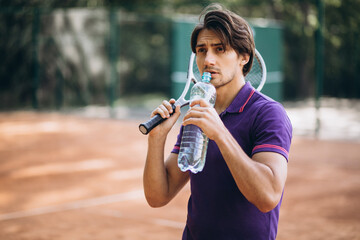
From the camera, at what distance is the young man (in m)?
1.80

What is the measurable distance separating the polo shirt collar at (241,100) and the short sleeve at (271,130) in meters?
0.10

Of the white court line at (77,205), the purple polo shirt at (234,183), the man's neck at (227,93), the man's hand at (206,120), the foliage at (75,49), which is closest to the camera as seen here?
the man's hand at (206,120)

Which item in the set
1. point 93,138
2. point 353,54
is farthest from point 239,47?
point 353,54

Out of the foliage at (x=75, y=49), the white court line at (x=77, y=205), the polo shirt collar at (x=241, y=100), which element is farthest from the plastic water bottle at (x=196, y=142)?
the foliage at (x=75, y=49)

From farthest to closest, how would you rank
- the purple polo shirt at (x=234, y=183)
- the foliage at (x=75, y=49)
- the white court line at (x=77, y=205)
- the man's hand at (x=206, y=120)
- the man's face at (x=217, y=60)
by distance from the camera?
the foliage at (x=75, y=49) → the white court line at (x=77, y=205) → the man's face at (x=217, y=60) → the purple polo shirt at (x=234, y=183) → the man's hand at (x=206, y=120)

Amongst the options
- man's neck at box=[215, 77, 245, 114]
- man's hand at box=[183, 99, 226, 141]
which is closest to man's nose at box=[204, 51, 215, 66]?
man's neck at box=[215, 77, 245, 114]

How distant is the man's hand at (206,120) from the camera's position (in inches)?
70.2

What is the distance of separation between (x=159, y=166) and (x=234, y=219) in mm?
422

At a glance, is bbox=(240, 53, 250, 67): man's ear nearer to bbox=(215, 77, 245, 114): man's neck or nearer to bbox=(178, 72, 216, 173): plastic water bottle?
bbox=(215, 77, 245, 114): man's neck

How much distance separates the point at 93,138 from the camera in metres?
11.0

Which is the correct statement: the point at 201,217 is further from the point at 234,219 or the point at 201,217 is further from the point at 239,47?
the point at 239,47

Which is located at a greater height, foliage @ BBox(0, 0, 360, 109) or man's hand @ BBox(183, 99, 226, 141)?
man's hand @ BBox(183, 99, 226, 141)

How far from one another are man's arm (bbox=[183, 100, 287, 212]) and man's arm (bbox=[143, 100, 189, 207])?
0.31 metres

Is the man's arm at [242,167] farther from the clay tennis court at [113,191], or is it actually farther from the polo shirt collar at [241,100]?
the clay tennis court at [113,191]
